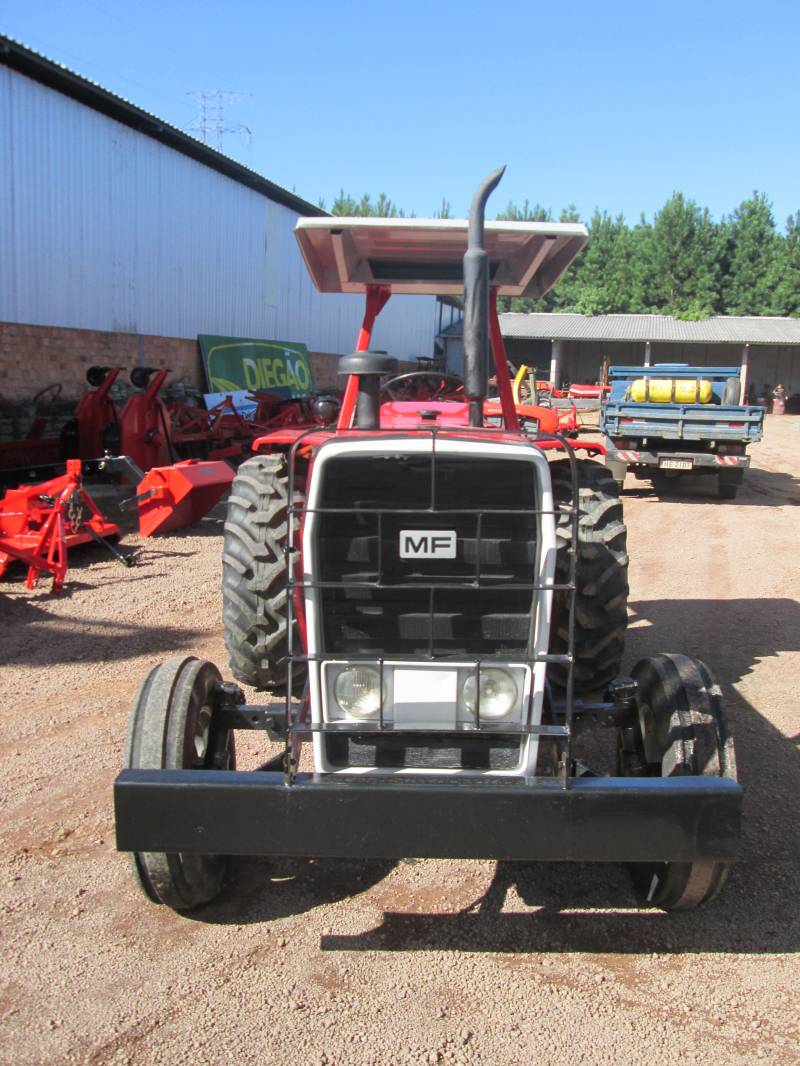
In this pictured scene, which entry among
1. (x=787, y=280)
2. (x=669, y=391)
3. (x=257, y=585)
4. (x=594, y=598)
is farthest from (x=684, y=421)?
(x=787, y=280)

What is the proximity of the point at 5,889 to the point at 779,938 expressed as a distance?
2579mm

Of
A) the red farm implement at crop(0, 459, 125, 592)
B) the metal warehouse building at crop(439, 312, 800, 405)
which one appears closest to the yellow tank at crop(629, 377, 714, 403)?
the red farm implement at crop(0, 459, 125, 592)

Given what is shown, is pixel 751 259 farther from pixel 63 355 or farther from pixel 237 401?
pixel 63 355

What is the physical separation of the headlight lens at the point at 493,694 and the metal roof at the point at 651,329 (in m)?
35.7

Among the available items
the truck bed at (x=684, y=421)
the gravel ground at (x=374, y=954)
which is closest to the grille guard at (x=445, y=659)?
the gravel ground at (x=374, y=954)

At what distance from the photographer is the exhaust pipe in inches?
110

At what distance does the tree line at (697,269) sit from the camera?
45.2 meters

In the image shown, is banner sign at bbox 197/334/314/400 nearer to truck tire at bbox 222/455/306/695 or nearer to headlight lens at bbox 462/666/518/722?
truck tire at bbox 222/455/306/695

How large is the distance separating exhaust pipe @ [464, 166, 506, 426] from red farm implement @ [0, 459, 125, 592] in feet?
15.1

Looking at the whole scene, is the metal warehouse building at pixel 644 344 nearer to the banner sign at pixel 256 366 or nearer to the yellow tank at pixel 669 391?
the banner sign at pixel 256 366

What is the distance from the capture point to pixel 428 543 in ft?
9.04

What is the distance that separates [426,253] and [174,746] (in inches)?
113

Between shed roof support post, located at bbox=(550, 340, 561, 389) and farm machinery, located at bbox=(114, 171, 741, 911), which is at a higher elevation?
shed roof support post, located at bbox=(550, 340, 561, 389)

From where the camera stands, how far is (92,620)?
608cm
